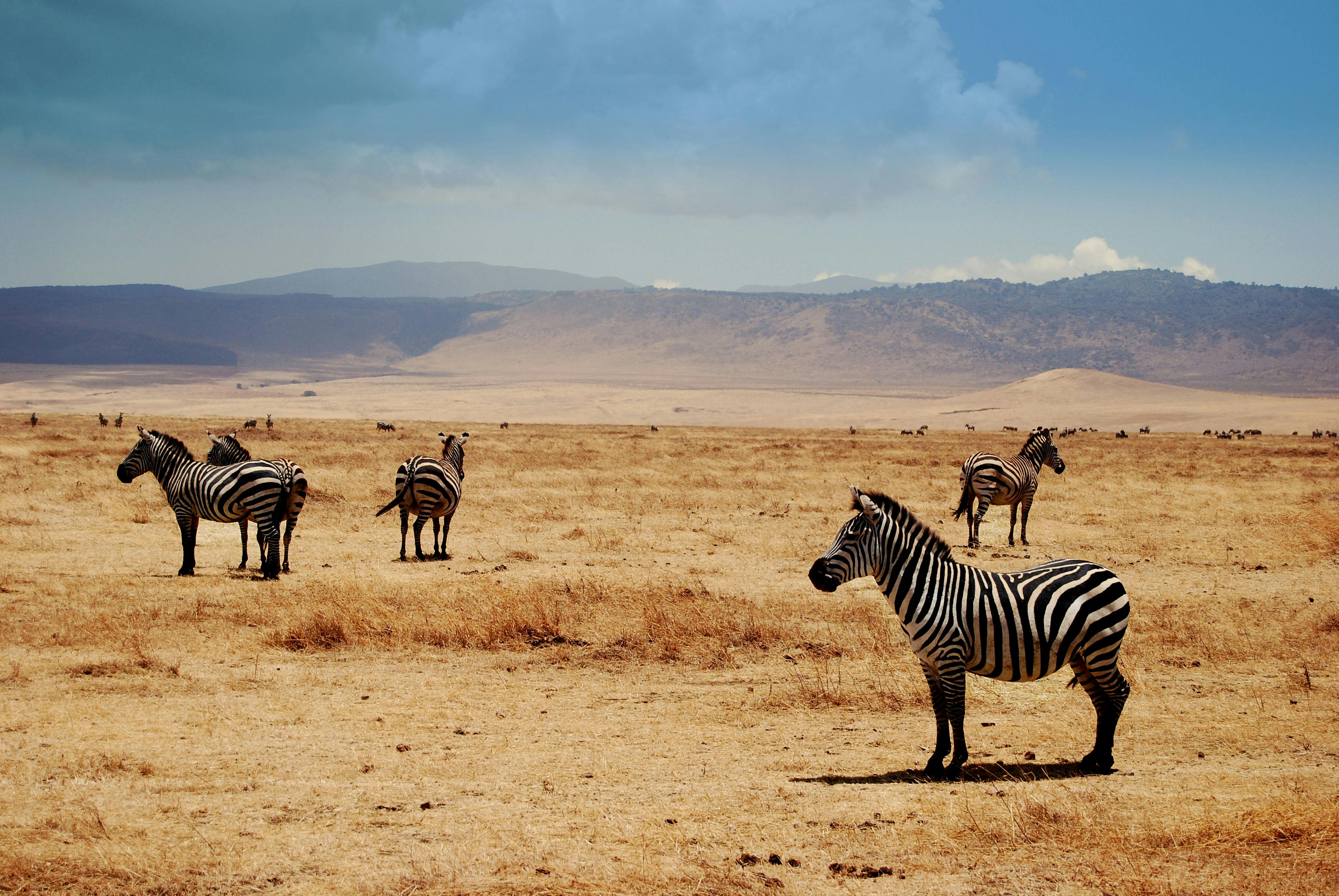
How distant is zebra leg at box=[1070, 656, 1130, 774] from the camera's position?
7473mm

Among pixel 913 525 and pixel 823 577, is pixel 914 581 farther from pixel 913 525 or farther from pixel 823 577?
pixel 823 577

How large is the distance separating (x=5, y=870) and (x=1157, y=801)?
22.8 ft

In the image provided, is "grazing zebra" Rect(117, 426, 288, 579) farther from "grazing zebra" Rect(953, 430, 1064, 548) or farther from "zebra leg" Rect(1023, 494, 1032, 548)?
"zebra leg" Rect(1023, 494, 1032, 548)

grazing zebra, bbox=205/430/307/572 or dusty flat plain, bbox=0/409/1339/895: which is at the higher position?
grazing zebra, bbox=205/430/307/572

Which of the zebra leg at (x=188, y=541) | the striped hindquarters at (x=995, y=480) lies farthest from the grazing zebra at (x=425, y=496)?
the striped hindquarters at (x=995, y=480)

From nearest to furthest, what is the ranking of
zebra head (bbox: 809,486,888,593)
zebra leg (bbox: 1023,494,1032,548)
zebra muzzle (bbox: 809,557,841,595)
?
zebra muzzle (bbox: 809,557,841,595), zebra head (bbox: 809,486,888,593), zebra leg (bbox: 1023,494,1032,548)

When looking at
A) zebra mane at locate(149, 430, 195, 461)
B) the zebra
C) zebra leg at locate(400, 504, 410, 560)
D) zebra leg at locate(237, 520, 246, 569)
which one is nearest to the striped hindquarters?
zebra leg at locate(400, 504, 410, 560)

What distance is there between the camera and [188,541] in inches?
606

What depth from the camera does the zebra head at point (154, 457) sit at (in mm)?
16125

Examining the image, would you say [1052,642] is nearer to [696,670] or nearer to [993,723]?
[993,723]

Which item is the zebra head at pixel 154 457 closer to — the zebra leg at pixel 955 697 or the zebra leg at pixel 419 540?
the zebra leg at pixel 419 540

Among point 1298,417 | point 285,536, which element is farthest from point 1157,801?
point 1298,417

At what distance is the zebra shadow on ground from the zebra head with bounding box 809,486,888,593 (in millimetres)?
1367

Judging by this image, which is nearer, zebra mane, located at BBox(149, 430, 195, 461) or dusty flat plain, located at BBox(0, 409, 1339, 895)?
dusty flat plain, located at BBox(0, 409, 1339, 895)
